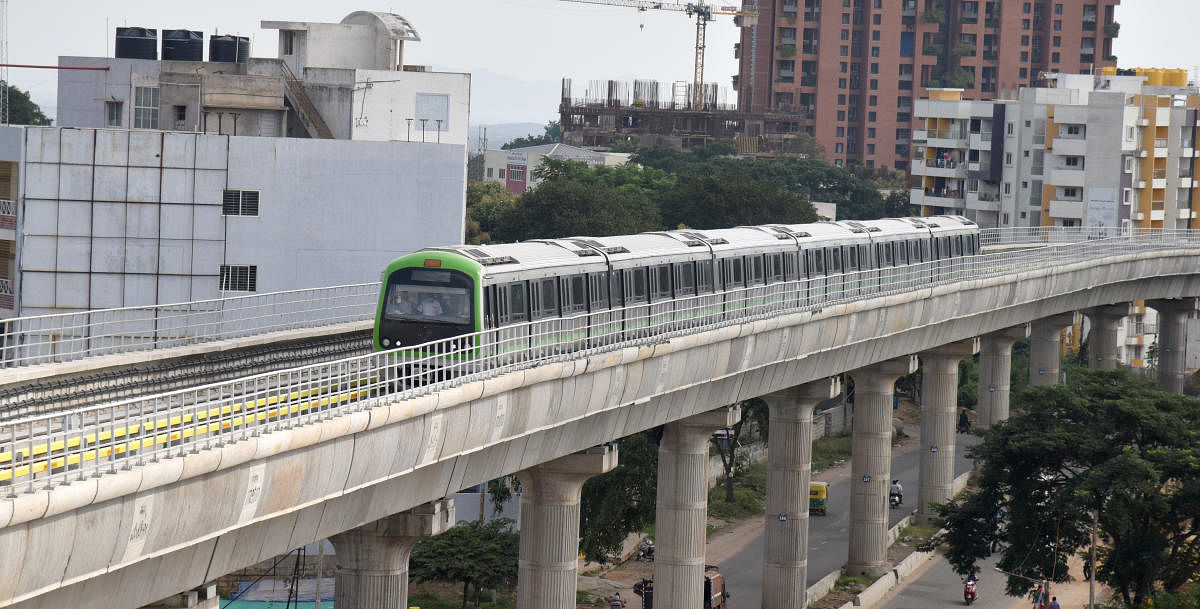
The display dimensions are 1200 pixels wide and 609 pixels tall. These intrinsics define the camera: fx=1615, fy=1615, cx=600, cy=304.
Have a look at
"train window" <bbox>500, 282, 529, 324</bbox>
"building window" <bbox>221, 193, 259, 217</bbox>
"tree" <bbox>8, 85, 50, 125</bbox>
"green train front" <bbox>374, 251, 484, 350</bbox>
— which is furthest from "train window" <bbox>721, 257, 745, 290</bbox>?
"tree" <bbox>8, 85, 50, 125</bbox>

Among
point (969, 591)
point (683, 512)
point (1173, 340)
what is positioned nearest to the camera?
point (683, 512)

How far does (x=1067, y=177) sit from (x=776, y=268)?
6895 centimetres

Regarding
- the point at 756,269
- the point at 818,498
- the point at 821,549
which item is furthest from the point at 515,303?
the point at 818,498

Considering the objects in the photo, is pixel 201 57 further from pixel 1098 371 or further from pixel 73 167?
pixel 1098 371

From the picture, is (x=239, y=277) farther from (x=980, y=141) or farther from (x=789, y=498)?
(x=980, y=141)

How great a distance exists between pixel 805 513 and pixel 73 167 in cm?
2876

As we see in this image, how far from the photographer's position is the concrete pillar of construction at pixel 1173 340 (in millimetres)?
99625

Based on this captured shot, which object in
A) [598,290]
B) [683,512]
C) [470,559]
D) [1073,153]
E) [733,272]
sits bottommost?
[470,559]

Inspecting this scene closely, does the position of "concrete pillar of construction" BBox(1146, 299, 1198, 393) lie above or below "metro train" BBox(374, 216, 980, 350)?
below

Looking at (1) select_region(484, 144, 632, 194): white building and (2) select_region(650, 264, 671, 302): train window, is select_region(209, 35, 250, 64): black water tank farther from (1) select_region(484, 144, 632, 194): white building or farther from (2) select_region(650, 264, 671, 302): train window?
(1) select_region(484, 144, 632, 194): white building

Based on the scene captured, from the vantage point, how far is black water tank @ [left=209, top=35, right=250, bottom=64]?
239 ft

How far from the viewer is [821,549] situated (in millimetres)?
66500

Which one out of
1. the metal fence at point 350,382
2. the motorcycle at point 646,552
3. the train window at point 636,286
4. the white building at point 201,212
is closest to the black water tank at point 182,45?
the white building at point 201,212

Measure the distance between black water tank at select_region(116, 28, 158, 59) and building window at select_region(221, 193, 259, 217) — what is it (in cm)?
1653
